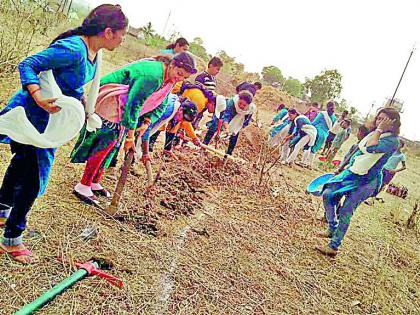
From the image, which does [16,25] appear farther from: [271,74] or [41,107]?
[271,74]

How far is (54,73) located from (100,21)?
1.19ft

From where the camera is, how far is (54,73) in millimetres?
2037

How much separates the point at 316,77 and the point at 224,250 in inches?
1182

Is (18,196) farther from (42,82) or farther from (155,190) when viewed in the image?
(155,190)

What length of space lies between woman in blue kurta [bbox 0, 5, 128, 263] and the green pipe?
0.28 meters

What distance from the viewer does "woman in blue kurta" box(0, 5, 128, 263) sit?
6.60ft

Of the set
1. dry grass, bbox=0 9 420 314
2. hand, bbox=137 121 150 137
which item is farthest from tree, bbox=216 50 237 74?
hand, bbox=137 121 150 137

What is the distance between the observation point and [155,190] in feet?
13.1

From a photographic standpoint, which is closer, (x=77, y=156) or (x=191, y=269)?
(x=191, y=269)

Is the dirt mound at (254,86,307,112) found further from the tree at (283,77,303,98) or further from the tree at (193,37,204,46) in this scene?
the tree at (193,37,204,46)

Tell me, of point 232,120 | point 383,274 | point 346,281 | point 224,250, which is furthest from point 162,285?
point 232,120

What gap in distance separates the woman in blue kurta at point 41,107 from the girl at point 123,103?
0.71m

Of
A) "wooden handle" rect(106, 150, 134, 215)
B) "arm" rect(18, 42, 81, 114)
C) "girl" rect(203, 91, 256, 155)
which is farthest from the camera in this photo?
"girl" rect(203, 91, 256, 155)

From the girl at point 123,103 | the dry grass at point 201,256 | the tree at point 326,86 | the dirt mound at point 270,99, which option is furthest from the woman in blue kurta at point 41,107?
the tree at point 326,86
